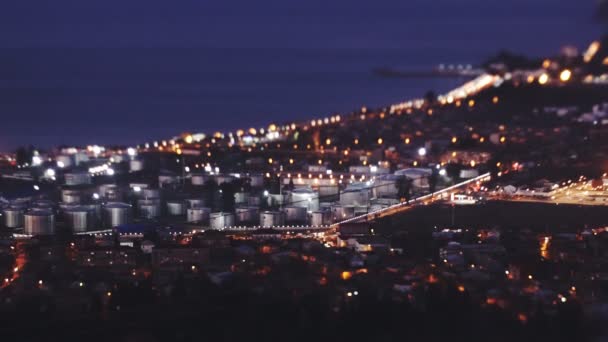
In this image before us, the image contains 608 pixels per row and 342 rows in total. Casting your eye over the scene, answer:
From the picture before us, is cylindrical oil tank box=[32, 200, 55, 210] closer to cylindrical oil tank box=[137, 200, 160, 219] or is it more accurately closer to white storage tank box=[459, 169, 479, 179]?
cylindrical oil tank box=[137, 200, 160, 219]

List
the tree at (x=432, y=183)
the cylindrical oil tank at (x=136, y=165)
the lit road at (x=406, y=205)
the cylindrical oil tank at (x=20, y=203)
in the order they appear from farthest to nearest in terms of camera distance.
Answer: the cylindrical oil tank at (x=136, y=165) → the tree at (x=432, y=183) → the cylindrical oil tank at (x=20, y=203) → the lit road at (x=406, y=205)

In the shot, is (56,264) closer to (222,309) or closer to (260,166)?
(222,309)

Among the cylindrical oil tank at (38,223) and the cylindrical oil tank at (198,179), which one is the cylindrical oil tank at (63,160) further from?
the cylindrical oil tank at (38,223)

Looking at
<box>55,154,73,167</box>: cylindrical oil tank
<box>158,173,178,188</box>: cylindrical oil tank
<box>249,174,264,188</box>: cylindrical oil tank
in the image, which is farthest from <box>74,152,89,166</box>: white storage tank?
<box>249,174,264,188</box>: cylindrical oil tank

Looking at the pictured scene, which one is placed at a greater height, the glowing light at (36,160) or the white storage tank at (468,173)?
the glowing light at (36,160)

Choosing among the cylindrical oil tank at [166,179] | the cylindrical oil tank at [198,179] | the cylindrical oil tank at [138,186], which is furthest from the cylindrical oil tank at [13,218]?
the cylindrical oil tank at [198,179]

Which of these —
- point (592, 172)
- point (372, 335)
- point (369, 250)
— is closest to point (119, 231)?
point (369, 250)

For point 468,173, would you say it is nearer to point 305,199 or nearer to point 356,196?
point 356,196

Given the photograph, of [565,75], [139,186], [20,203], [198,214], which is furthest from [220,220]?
[565,75]
